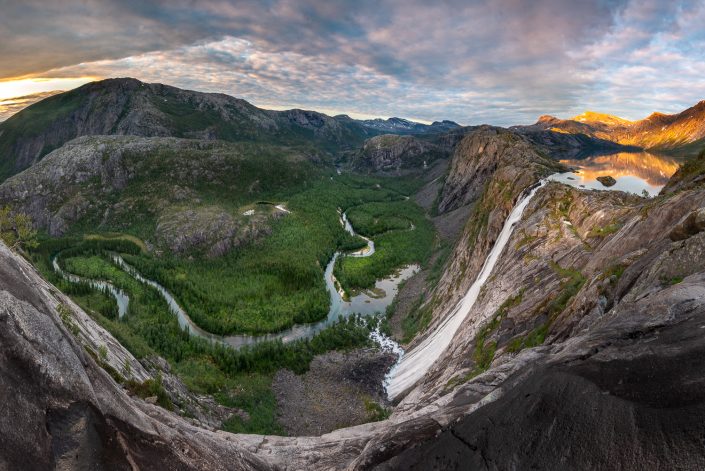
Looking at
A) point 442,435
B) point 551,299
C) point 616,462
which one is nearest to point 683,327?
point 616,462

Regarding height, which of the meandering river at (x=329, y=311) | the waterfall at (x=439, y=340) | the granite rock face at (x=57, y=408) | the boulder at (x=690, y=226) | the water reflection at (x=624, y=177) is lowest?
the meandering river at (x=329, y=311)

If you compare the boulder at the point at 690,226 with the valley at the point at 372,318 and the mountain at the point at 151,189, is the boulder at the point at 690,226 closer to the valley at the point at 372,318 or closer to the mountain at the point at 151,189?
the valley at the point at 372,318

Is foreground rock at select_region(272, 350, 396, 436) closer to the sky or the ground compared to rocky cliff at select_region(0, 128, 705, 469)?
closer to the ground

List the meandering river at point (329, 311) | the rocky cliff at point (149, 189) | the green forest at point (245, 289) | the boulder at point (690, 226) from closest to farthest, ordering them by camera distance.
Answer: the boulder at point (690, 226)
the green forest at point (245, 289)
the meandering river at point (329, 311)
the rocky cliff at point (149, 189)

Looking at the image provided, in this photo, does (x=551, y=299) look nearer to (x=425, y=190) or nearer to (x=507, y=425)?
(x=507, y=425)

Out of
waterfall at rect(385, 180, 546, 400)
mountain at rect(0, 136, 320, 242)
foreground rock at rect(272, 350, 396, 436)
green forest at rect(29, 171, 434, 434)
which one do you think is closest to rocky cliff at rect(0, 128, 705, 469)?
green forest at rect(29, 171, 434, 434)

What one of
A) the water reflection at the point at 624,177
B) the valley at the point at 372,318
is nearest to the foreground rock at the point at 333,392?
the valley at the point at 372,318

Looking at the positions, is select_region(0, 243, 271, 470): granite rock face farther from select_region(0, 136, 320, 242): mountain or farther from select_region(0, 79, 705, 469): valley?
select_region(0, 136, 320, 242): mountain

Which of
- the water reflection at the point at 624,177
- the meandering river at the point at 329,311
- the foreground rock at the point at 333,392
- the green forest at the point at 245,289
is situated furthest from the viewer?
the meandering river at the point at 329,311
